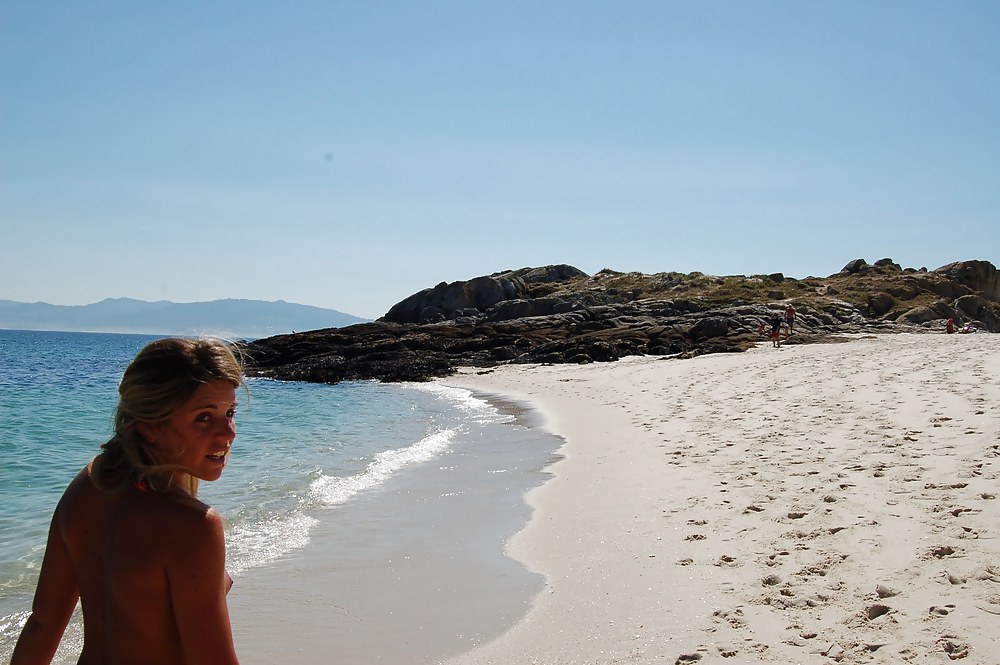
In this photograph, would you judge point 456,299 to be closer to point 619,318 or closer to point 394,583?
point 619,318

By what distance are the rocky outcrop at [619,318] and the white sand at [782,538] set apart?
17.6 metres

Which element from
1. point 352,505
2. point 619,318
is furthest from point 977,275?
point 352,505

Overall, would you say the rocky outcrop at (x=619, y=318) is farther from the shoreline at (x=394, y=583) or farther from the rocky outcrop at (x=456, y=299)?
the shoreline at (x=394, y=583)

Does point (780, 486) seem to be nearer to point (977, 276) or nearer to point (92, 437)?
point (92, 437)

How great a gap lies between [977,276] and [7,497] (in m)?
56.9

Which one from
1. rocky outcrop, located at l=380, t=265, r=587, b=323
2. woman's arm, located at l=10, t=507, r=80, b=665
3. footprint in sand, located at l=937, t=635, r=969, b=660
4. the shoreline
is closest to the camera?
woman's arm, located at l=10, t=507, r=80, b=665

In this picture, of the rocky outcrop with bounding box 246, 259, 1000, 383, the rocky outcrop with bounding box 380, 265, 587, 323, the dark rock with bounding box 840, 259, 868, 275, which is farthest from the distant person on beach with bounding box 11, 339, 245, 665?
the dark rock with bounding box 840, 259, 868, 275

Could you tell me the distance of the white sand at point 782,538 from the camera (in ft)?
13.7

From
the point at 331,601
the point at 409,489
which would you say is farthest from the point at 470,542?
the point at 409,489

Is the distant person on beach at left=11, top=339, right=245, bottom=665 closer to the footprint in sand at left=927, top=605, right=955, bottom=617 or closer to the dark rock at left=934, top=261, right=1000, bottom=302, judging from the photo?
the footprint in sand at left=927, top=605, right=955, bottom=617

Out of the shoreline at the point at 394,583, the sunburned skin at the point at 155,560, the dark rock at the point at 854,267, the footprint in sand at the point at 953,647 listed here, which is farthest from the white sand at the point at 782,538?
the dark rock at the point at 854,267

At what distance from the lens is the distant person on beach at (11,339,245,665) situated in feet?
5.81

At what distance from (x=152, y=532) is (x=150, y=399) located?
34 cm

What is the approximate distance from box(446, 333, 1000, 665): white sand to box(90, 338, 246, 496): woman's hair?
3022mm
